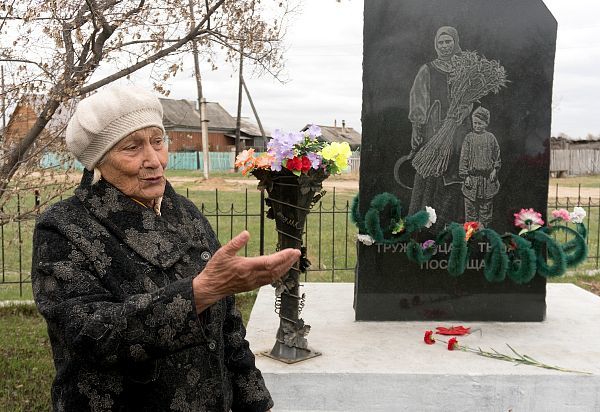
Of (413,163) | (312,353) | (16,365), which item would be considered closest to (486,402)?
(312,353)

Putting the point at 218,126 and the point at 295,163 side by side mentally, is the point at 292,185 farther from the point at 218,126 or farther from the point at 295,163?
the point at 218,126

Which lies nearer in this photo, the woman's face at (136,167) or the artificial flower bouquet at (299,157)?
→ the woman's face at (136,167)

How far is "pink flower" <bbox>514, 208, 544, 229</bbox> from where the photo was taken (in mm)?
4289

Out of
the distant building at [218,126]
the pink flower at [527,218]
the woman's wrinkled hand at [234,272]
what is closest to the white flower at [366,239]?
the pink flower at [527,218]

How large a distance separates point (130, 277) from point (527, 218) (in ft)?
11.1

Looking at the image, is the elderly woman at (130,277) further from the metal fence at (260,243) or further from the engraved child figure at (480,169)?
the engraved child figure at (480,169)

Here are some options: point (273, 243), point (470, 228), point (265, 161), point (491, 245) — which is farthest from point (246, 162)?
point (273, 243)

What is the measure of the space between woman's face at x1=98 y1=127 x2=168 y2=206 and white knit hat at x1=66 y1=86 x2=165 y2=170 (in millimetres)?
29

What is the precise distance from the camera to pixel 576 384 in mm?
3346

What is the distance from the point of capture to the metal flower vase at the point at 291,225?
3447 millimetres

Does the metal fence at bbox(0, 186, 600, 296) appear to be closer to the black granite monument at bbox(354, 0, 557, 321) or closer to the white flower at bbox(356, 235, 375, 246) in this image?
the white flower at bbox(356, 235, 375, 246)

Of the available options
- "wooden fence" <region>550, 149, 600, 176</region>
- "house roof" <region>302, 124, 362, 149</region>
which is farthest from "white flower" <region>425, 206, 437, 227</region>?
"house roof" <region>302, 124, 362, 149</region>

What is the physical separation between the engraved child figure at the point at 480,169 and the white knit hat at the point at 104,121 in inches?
121

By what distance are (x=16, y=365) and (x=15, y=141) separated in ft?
5.26
